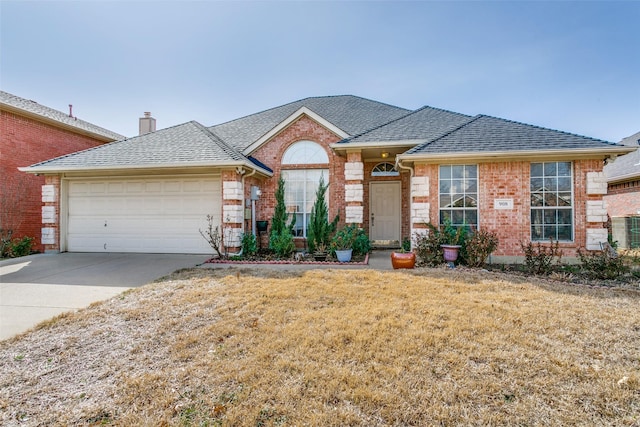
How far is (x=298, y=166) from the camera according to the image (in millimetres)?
10930

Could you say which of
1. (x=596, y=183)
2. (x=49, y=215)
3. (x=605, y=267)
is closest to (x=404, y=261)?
(x=605, y=267)

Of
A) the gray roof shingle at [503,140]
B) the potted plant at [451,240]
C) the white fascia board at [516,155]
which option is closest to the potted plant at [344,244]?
the potted plant at [451,240]

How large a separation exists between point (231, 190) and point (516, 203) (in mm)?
8463

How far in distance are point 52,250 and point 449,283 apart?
12.7 m

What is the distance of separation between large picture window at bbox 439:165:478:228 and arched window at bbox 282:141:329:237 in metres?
4.08

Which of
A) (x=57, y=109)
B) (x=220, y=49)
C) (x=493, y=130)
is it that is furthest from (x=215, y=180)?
(x=57, y=109)

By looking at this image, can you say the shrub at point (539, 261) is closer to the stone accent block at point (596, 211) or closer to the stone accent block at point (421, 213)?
the stone accent block at point (596, 211)

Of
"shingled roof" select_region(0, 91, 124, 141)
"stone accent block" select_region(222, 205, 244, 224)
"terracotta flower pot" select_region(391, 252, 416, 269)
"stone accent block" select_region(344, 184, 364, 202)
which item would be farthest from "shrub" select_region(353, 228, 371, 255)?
"shingled roof" select_region(0, 91, 124, 141)

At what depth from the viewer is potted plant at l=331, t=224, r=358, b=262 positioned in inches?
338

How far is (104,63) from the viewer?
10.5 m

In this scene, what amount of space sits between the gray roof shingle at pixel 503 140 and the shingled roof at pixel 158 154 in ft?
19.7

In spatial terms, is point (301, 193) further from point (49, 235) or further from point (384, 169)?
point (49, 235)

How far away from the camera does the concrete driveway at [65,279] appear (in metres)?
4.68

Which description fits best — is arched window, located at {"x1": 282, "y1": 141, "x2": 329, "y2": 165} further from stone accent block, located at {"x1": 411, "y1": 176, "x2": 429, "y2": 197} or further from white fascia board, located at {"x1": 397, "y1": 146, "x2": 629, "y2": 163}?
stone accent block, located at {"x1": 411, "y1": 176, "x2": 429, "y2": 197}
